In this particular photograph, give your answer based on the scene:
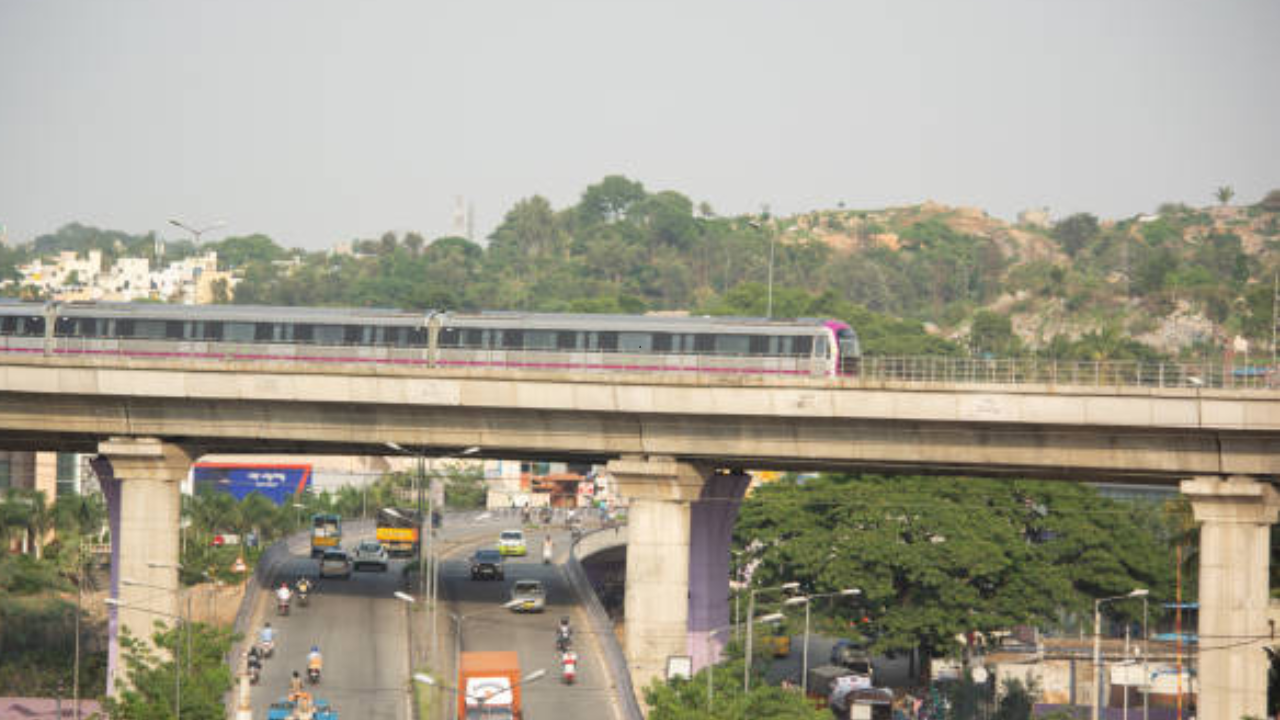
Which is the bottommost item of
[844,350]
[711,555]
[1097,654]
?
[1097,654]

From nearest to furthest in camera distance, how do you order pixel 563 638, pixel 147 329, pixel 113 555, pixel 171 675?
pixel 171 675, pixel 563 638, pixel 113 555, pixel 147 329

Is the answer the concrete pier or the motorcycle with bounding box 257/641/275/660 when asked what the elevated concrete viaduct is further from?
the motorcycle with bounding box 257/641/275/660

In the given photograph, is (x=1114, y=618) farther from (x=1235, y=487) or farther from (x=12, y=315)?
(x=12, y=315)

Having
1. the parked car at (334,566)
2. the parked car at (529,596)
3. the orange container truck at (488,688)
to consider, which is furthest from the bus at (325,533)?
the orange container truck at (488,688)

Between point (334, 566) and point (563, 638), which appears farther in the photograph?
point (334, 566)

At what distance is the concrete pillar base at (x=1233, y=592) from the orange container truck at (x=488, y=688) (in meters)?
26.1

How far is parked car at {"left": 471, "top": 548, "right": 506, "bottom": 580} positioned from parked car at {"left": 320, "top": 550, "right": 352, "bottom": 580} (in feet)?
24.2

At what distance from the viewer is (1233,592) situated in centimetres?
6994

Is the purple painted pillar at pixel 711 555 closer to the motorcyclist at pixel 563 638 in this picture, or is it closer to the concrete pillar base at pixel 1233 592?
the motorcyclist at pixel 563 638

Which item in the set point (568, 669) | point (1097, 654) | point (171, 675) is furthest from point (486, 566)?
point (1097, 654)

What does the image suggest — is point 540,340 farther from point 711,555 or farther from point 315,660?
point 315,660

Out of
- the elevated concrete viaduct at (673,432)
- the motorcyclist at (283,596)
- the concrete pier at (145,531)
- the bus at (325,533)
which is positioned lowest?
the motorcyclist at (283,596)

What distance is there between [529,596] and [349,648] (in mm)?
12792

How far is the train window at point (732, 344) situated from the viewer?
271 feet
